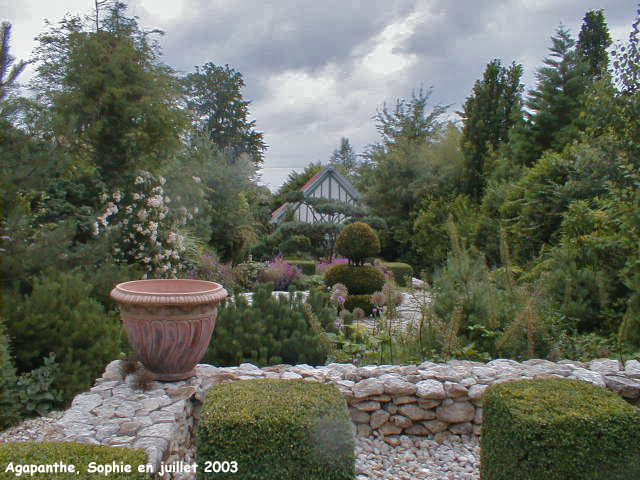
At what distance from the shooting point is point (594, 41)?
464 inches

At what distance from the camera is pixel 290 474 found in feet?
7.29

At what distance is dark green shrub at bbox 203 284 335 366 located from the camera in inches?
158

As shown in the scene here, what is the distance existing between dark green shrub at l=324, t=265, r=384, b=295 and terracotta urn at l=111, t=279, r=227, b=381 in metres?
4.38

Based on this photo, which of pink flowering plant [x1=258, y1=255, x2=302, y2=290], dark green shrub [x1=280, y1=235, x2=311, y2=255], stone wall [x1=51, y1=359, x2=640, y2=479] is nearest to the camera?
stone wall [x1=51, y1=359, x2=640, y2=479]

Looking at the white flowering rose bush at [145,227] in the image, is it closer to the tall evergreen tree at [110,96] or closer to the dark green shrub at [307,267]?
the tall evergreen tree at [110,96]

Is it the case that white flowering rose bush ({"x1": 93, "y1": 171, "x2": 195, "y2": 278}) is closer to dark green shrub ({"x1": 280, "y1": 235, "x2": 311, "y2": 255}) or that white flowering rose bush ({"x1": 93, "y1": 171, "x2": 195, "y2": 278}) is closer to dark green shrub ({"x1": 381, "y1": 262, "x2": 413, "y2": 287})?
dark green shrub ({"x1": 381, "y1": 262, "x2": 413, "y2": 287})

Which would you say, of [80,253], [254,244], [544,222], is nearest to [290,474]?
[80,253]

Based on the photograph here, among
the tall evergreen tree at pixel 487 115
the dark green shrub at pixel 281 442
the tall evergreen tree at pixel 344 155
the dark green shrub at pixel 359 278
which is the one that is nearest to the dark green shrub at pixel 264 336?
the dark green shrub at pixel 281 442

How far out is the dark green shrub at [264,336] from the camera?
4.01m

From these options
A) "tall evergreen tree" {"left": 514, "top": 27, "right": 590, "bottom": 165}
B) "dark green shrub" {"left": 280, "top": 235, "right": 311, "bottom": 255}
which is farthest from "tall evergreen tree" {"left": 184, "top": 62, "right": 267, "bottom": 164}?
"tall evergreen tree" {"left": 514, "top": 27, "right": 590, "bottom": 165}

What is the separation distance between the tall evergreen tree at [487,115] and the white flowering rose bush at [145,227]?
949cm

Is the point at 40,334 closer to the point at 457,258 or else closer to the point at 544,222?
the point at 457,258

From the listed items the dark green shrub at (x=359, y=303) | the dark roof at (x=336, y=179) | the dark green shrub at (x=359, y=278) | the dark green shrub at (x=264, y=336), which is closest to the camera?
the dark green shrub at (x=264, y=336)

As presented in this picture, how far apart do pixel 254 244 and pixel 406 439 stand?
10.9 m
